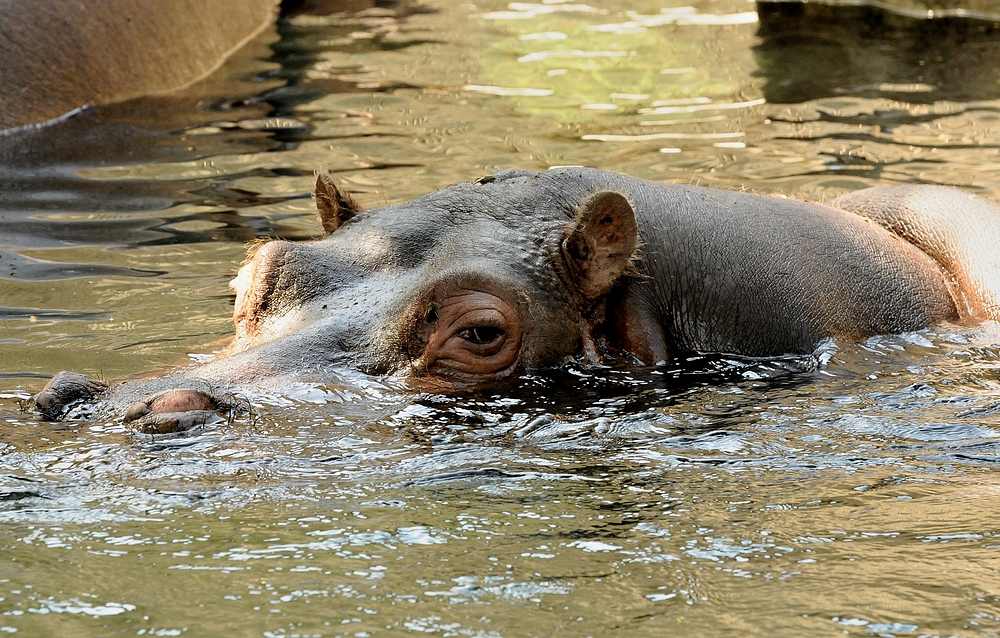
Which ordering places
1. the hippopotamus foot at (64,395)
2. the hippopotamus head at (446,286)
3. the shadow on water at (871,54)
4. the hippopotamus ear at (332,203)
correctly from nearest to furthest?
the hippopotamus foot at (64,395), the hippopotamus head at (446,286), the hippopotamus ear at (332,203), the shadow on water at (871,54)

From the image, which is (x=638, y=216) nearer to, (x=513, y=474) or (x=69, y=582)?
(x=513, y=474)

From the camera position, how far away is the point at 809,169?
29.6 ft

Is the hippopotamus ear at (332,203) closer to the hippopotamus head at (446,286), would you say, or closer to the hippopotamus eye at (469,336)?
the hippopotamus head at (446,286)

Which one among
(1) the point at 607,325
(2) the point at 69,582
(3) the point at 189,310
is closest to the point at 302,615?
(2) the point at 69,582

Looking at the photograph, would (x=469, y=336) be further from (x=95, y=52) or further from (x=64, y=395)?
(x=95, y=52)

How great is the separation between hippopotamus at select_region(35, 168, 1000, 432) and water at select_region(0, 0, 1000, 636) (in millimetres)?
136

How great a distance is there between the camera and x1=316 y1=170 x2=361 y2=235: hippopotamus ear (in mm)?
5504

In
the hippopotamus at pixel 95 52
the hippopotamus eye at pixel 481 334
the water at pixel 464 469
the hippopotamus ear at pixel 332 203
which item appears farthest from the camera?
the hippopotamus at pixel 95 52

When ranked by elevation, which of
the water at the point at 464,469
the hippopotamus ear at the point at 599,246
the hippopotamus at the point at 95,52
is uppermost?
the hippopotamus at the point at 95,52

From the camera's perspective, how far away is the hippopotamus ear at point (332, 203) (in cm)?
550

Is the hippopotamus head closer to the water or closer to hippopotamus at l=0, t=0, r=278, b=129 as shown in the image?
the water

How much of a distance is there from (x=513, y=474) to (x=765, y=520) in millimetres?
837

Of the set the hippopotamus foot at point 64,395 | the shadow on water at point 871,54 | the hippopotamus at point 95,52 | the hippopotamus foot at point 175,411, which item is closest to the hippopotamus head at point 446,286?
the hippopotamus foot at point 175,411

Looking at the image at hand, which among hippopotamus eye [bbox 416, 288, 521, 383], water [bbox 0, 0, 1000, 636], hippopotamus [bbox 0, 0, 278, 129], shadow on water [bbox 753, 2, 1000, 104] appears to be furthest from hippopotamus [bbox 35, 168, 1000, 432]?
hippopotamus [bbox 0, 0, 278, 129]
